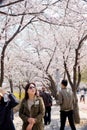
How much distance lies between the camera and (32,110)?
682cm

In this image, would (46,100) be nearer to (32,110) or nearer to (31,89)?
(32,110)

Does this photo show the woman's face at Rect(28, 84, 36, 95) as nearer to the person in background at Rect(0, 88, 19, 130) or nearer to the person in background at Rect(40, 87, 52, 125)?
the person in background at Rect(0, 88, 19, 130)

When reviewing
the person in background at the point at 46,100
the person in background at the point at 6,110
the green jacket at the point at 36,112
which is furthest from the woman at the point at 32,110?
the person in background at the point at 46,100

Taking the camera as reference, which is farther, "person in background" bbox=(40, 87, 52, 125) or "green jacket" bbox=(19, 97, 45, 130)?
"person in background" bbox=(40, 87, 52, 125)

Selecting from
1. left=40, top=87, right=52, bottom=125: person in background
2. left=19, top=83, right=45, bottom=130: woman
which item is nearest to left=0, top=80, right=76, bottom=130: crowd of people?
left=19, top=83, right=45, bottom=130: woman

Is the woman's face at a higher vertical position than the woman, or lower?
higher

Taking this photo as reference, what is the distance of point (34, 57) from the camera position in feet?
96.7

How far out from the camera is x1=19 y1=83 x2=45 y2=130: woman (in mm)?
6719

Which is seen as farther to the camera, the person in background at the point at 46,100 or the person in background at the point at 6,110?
the person in background at the point at 46,100

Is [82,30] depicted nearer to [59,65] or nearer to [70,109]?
[70,109]

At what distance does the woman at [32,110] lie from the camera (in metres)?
6.72

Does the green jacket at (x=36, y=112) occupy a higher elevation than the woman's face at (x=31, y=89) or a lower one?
lower

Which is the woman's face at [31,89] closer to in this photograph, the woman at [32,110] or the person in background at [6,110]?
the woman at [32,110]

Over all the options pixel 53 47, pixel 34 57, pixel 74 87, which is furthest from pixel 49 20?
pixel 34 57
